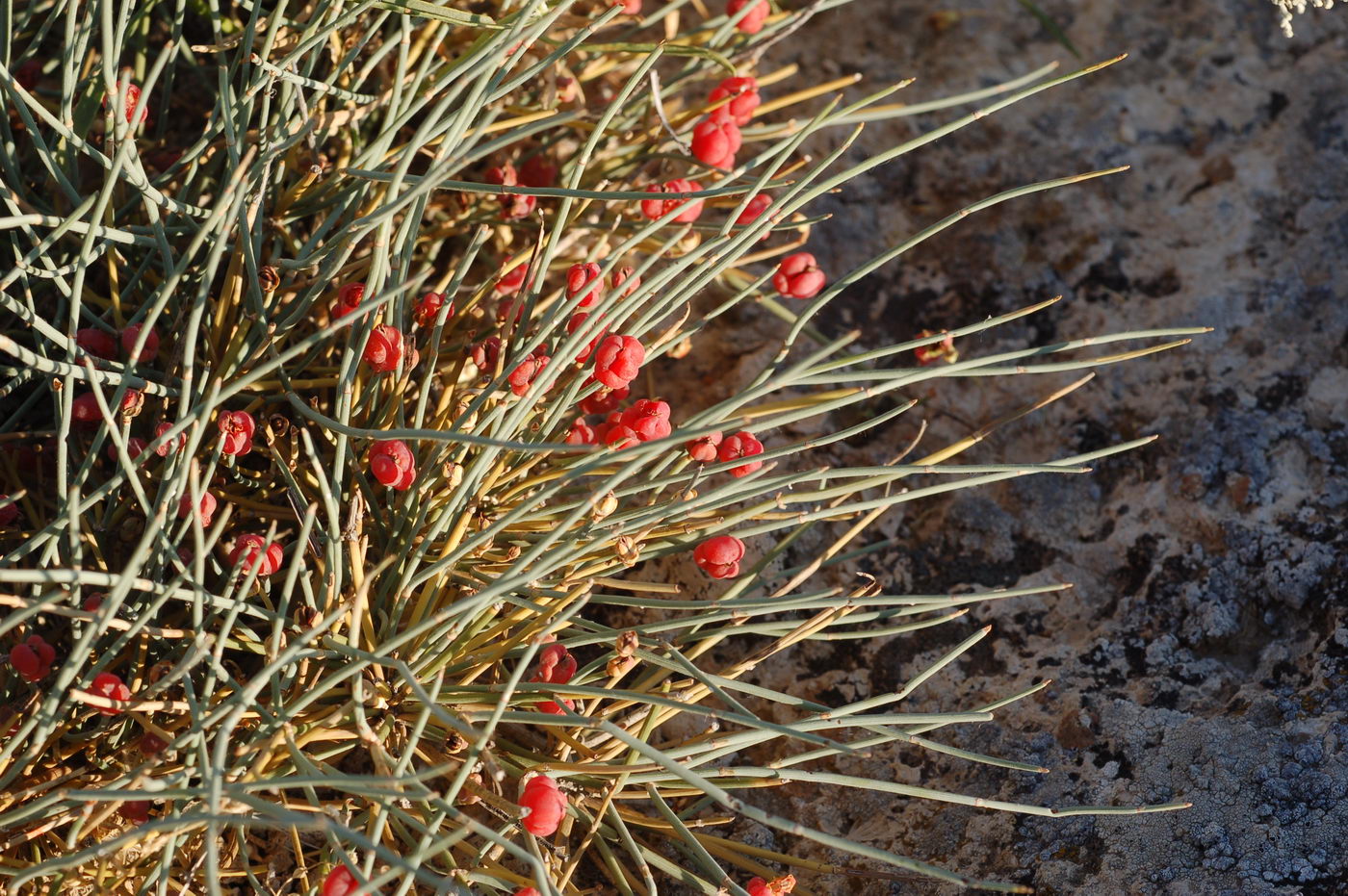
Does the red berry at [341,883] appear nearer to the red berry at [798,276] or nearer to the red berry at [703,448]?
the red berry at [703,448]

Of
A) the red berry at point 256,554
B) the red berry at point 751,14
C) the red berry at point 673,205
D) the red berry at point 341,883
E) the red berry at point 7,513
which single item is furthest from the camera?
the red berry at point 751,14

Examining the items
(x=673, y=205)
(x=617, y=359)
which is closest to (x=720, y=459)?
(x=617, y=359)

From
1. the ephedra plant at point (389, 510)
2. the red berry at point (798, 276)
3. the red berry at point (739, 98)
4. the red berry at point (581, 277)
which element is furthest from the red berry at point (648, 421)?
the red berry at point (739, 98)

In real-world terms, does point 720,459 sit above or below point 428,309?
below

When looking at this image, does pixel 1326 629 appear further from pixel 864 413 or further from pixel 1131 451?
pixel 864 413

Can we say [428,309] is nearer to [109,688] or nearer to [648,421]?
[648,421]

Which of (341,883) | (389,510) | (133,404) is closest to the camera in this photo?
(341,883)
